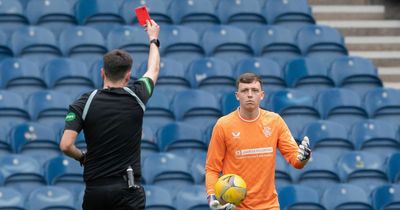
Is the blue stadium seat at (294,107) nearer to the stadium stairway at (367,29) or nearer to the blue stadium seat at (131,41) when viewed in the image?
the blue stadium seat at (131,41)

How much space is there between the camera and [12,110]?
10953mm

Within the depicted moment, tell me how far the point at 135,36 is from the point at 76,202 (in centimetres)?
Answer: 257

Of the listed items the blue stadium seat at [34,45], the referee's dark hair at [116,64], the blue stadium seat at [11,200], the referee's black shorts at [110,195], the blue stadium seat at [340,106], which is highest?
the blue stadium seat at [340,106]

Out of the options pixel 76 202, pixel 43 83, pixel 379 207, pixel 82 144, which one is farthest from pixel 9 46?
pixel 379 207

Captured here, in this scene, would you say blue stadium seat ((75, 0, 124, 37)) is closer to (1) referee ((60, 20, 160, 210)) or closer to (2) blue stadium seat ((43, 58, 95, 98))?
(2) blue stadium seat ((43, 58, 95, 98))

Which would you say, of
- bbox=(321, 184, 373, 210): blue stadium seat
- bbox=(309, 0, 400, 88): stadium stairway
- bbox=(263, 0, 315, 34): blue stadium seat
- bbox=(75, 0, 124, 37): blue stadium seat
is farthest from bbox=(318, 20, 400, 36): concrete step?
bbox=(321, 184, 373, 210): blue stadium seat

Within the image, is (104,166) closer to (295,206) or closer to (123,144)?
(123,144)

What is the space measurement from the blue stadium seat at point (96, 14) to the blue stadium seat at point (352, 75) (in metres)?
2.48

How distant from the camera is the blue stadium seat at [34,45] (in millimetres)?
11719

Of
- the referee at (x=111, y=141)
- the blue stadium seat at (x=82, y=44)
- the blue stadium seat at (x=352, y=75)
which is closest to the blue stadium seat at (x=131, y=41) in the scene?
the blue stadium seat at (x=82, y=44)

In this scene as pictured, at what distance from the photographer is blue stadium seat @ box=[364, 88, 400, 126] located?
1181cm

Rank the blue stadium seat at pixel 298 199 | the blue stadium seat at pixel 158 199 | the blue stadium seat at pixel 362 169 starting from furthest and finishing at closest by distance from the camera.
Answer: the blue stadium seat at pixel 362 169 < the blue stadium seat at pixel 298 199 < the blue stadium seat at pixel 158 199

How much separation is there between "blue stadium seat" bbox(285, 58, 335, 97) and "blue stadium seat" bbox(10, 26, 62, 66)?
2468mm

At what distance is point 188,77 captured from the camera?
1161 centimetres
